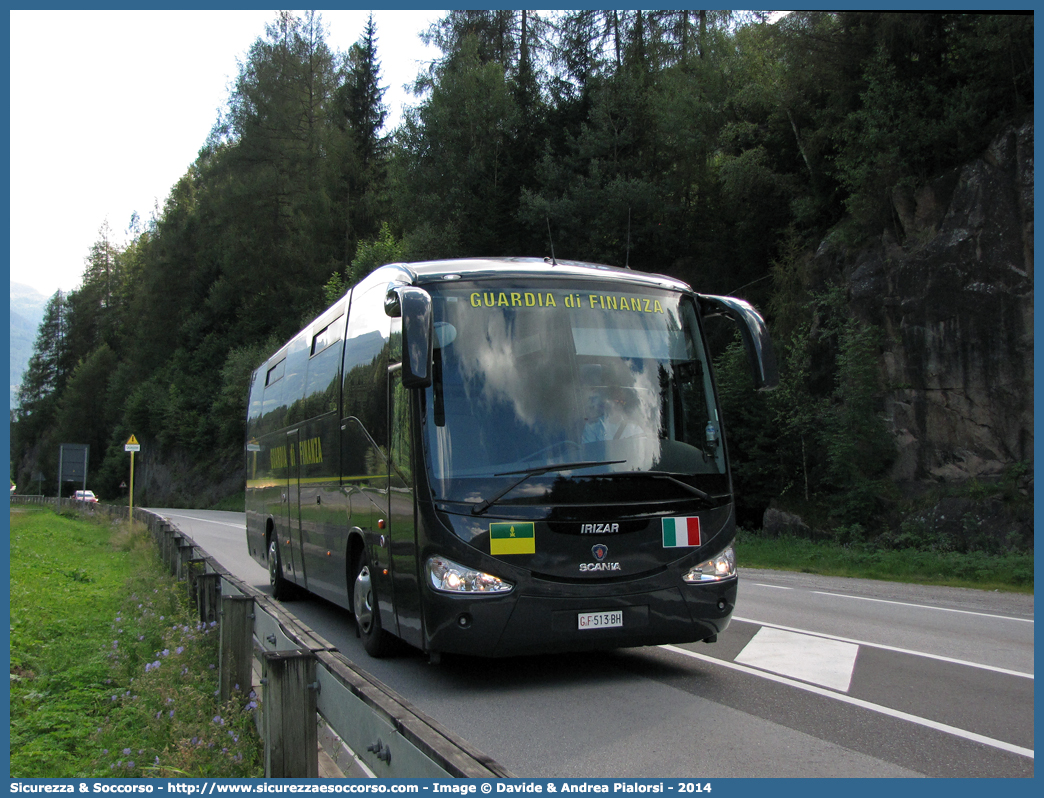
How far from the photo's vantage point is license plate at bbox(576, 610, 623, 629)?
21.5 feet

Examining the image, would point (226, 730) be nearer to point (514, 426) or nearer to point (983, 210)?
point (514, 426)

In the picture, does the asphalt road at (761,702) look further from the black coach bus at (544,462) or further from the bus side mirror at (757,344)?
the bus side mirror at (757,344)

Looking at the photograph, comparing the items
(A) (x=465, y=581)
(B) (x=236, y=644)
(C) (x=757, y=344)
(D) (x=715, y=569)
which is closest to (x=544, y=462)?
(A) (x=465, y=581)

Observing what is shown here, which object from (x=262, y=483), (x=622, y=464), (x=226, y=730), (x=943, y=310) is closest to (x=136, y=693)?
(x=226, y=730)

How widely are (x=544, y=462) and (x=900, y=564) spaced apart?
14.0 meters

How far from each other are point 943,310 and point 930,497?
4.64m

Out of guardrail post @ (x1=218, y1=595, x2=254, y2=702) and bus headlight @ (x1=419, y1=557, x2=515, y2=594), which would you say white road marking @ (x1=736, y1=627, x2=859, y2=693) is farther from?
guardrail post @ (x1=218, y1=595, x2=254, y2=702)

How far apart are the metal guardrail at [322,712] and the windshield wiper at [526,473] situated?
61.8 inches

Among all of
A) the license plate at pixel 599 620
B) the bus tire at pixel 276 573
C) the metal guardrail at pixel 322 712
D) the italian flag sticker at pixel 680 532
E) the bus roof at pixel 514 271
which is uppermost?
the bus roof at pixel 514 271

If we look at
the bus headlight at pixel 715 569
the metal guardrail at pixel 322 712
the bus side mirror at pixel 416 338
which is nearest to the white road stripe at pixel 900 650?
the bus headlight at pixel 715 569

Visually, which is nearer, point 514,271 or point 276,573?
point 514,271

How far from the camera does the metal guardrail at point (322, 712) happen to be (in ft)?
9.58

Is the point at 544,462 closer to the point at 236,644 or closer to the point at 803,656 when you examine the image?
the point at 236,644

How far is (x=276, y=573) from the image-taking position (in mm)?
13531
